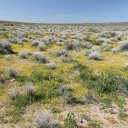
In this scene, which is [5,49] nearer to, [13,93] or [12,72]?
[12,72]

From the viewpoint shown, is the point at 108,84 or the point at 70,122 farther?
the point at 108,84

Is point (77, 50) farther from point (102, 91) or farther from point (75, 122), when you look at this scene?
point (75, 122)

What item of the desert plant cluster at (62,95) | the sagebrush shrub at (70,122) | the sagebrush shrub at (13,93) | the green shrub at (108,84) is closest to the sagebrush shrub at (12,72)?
the desert plant cluster at (62,95)

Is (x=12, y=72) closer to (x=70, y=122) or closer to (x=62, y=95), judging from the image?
(x=62, y=95)

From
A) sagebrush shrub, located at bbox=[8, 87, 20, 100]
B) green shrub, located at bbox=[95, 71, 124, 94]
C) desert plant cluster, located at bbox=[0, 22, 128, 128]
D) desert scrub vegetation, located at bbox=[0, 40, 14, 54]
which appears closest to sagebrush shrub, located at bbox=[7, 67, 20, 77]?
desert plant cluster, located at bbox=[0, 22, 128, 128]

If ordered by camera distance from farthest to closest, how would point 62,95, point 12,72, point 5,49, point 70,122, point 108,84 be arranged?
point 5,49 < point 12,72 < point 108,84 < point 62,95 < point 70,122

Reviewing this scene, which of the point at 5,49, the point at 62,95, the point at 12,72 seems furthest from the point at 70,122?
the point at 5,49

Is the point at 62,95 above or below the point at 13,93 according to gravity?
below

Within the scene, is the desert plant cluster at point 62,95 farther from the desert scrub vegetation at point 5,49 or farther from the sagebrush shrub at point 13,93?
the desert scrub vegetation at point 5,49

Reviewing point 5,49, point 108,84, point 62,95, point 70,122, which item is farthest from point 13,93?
point 5,49

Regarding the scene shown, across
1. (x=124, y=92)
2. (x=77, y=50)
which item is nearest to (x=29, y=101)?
(x=124, y=92)

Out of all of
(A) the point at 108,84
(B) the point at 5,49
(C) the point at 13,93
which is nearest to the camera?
(C) the point at 13,93

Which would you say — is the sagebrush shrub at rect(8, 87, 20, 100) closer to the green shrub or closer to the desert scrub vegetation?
the green shrub

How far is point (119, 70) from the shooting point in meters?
15.5
